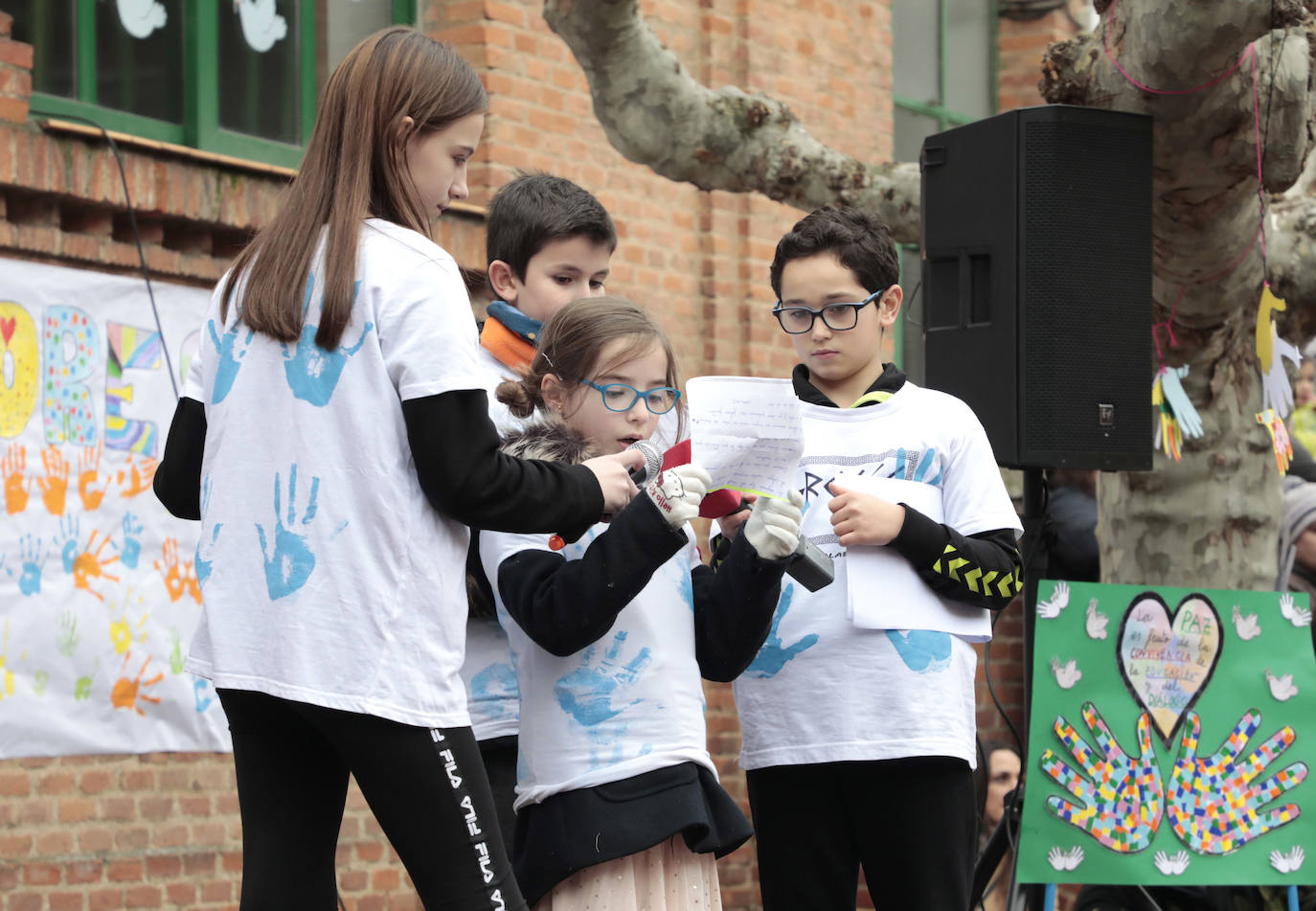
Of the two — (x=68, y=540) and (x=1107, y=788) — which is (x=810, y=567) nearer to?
(x=1107, y=788)

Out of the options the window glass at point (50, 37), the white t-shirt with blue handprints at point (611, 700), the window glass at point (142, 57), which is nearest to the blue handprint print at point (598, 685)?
the white t-shirt with blue handprints at point (611, 700)

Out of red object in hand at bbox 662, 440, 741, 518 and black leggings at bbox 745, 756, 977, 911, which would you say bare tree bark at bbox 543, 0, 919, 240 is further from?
black leggings at bbox 745, 756, 977, 911

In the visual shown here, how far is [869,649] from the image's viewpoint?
3.09 metres

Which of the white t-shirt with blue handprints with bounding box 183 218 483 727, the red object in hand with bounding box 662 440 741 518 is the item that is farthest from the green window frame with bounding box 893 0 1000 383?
the white t-shirt with blue handprints with bounding box 183 218 483 727

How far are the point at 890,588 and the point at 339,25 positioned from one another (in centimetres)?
417

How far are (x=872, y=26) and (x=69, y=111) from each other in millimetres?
4609

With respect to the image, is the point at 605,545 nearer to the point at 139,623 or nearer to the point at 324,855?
the point at 324,855

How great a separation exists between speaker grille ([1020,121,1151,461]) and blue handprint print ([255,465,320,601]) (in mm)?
2709

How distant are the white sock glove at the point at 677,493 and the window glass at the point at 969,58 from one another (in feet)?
25.1

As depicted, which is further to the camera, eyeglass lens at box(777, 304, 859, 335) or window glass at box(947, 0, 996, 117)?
window glass at box(947, 0, 996, 117)

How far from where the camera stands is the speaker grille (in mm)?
4633

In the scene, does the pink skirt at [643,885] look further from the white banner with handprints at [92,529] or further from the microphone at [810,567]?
the white banner with handprints at [92,529]

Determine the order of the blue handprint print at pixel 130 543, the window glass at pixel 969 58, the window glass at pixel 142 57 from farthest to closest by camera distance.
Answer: the window glass at pixel 969 58
the window glass at pixel 142 57
the blue handprint print at pixel 130 543

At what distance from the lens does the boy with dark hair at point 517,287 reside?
9.27 ft
